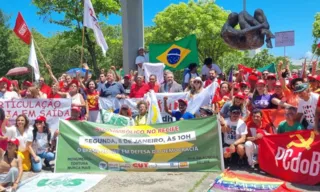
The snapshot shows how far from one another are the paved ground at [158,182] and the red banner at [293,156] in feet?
0.59

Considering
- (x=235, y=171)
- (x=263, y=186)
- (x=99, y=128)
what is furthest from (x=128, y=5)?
(x=263, y=186)

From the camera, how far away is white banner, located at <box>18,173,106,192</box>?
609 cm

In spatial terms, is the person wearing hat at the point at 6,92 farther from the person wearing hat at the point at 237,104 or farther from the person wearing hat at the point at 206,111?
the person wearing hat at the point at 237,104

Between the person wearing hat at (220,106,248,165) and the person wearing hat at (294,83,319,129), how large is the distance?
3.42ft

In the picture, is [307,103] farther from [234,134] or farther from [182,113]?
[182,113]

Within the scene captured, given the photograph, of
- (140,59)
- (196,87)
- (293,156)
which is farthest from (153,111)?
(140,59)

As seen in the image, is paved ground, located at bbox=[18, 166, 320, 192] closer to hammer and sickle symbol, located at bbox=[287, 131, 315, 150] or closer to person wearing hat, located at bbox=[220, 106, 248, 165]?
person wearing hat, located at bbox=[220, 106, 248, 165]

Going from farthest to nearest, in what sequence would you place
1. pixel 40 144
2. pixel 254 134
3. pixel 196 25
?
pixel 196 25 < pixel 40 144 < pixel 254 134

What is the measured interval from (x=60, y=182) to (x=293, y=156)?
12.2 ft

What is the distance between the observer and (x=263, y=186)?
567 cm

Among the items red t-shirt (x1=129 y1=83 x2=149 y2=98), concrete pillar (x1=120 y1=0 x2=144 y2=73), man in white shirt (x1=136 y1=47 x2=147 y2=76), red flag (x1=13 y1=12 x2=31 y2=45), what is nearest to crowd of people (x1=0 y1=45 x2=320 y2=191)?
red t-shirt (x1=129 y1=83 x2=149 y2=98)

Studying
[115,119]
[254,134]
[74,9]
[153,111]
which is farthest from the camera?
[74,9]

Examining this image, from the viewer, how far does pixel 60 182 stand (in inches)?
252

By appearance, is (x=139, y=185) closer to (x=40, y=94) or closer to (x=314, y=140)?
(x=314, y=140)
